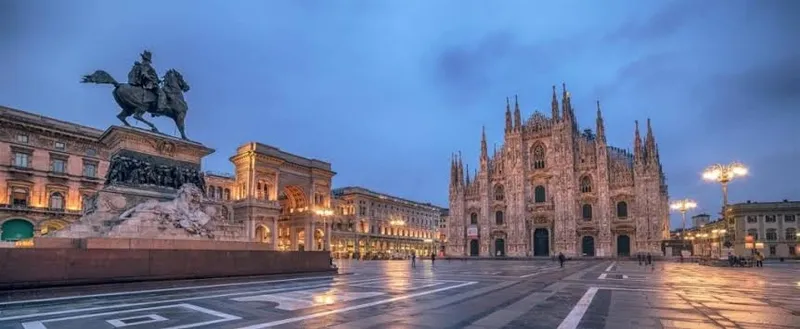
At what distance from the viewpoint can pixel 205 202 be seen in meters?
21.5

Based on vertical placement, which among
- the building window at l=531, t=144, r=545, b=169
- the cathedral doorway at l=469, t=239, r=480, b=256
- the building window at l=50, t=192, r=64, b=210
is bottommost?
the cathedral doorway at l=469, t=239, r=480, b=256

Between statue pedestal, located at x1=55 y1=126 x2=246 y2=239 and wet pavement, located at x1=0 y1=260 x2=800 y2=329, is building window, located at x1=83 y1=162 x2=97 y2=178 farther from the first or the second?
wet pavement, located at x1=0 y1=260 x2=800 y2=329

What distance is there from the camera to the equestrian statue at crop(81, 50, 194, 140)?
20.7 m

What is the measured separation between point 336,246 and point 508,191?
1280 inches

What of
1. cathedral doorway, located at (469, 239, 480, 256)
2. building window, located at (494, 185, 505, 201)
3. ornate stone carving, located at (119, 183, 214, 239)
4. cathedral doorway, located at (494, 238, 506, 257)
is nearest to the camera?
ornate stone carving, located at (119, 183, 214, 239)

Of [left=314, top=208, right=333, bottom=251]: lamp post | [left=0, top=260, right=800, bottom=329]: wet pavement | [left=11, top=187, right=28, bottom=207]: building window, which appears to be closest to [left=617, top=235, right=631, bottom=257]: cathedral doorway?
[left=314, top=208, right=333, bottom=251]: lamp post

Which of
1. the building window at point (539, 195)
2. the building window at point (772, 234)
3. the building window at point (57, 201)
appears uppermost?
the building window at point (539, 195)

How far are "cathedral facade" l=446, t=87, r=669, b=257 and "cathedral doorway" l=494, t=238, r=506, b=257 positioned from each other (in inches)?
5.9

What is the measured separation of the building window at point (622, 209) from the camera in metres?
64.2

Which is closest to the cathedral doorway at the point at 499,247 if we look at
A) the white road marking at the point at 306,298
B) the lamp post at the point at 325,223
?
the lamp post at the point at 325,223

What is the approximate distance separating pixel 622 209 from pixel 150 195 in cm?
6027

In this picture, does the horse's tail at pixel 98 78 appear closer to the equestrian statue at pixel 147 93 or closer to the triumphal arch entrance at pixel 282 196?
the equestrian statue at pixel 147 93

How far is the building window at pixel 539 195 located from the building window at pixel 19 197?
60.6 m

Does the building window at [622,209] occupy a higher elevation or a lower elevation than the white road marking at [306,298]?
higher
